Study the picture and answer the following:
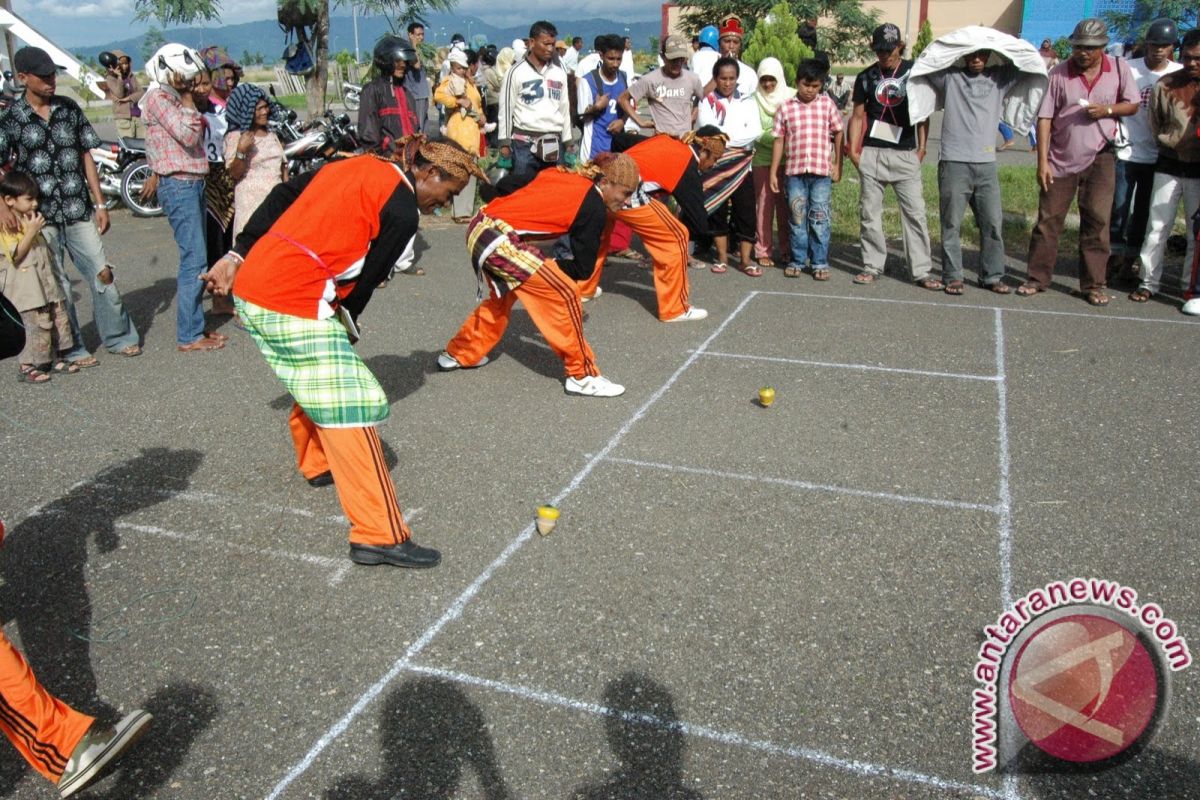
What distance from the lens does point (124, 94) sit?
533 inches

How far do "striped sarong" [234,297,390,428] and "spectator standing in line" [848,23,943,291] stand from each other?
5.71 meters

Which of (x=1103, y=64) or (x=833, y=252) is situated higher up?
(x=1103, y=64)

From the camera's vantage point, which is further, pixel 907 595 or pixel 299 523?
pixel 299 523

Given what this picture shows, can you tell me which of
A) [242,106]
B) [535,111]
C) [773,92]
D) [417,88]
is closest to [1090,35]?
[773,92]

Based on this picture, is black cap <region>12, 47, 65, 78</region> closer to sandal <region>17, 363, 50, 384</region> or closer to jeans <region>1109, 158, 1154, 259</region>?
sandal <region>17, 363, 50, 384</region>

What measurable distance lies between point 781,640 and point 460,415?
9.12 ft

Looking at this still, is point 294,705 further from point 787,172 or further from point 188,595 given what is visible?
point 787,172

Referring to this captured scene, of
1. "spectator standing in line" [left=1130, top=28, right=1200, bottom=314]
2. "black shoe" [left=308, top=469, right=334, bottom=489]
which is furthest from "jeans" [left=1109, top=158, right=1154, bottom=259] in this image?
"black shoe" [left=308, top=469, right=334, bottom=489]

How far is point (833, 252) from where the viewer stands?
9852mm

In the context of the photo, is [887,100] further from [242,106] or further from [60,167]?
[60,167]

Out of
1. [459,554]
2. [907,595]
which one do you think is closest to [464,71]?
[459,554]

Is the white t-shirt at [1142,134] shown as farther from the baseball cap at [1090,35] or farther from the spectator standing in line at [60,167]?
the spectator standing in line at [60,167]

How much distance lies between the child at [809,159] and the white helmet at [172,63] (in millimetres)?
4733

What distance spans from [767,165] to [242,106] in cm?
461
